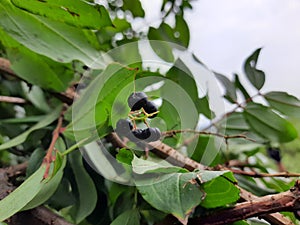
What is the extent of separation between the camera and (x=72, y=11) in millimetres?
318

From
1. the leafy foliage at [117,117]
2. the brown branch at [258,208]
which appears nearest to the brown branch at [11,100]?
the leafy foliage at [117,117]

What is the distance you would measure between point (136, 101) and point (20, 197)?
102 mm

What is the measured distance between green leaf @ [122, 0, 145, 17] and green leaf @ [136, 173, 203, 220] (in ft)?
0.83

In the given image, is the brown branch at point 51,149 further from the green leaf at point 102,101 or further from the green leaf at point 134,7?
the green leaf at point 134,7

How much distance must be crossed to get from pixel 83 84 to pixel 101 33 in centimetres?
11

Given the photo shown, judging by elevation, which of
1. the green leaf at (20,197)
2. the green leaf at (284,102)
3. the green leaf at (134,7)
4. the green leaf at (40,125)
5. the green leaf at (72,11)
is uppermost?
the green leaf at (72,11)

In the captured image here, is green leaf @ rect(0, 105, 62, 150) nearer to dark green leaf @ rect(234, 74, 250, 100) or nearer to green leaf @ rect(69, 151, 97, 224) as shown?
green leaf @ rect(69, 151, 97, 224)

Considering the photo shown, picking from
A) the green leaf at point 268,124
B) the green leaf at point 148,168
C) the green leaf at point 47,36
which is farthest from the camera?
the green leaf at point 268,124

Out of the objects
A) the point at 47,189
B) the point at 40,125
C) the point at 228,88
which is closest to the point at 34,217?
the point at 47,189

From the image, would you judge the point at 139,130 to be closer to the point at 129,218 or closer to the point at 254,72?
the point at 129,218

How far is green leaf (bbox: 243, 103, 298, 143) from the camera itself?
0.45m

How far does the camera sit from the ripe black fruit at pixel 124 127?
1.02 ft

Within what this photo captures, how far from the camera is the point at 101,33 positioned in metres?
Answer: 0.52

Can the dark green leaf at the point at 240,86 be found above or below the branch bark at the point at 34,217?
above
